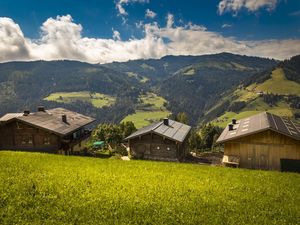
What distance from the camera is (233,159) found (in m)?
41.1

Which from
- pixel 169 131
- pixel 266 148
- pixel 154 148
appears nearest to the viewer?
pixel 266 148

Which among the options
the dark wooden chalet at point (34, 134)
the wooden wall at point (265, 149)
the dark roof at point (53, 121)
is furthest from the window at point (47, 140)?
the wooden wall at point (265, 149)

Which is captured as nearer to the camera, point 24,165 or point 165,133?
point 24,165

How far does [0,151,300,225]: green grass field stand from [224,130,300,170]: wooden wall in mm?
11101

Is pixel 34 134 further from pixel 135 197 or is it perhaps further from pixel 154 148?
pixel 135 197

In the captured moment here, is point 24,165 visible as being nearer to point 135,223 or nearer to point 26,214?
point 26,214

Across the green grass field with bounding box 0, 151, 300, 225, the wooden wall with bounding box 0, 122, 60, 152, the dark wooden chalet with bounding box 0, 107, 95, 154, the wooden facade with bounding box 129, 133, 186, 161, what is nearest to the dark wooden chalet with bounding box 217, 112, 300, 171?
the wooden facade with bounding box 129, 133, 186, 161

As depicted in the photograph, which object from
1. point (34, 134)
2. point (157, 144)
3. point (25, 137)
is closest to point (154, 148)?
point (157, 144)

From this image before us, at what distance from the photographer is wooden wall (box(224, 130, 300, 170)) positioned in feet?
126

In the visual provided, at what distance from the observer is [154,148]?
48.2m

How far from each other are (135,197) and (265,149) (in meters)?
26.0

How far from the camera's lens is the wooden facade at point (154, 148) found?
47.5 m

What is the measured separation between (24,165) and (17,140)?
2247 cm

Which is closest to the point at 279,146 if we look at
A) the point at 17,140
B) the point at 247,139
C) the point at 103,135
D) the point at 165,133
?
the point at 247,139
